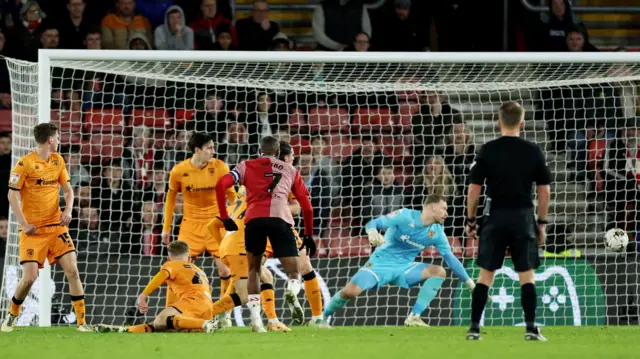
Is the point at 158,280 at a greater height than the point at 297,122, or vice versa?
the point at 297,122

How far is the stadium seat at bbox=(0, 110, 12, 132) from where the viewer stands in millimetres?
14172

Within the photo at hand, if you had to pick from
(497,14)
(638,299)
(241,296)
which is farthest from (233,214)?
(497,14)

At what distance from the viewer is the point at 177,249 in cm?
979

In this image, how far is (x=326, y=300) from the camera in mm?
12398

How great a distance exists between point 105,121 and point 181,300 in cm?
447

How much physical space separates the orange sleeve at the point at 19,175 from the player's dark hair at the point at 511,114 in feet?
14.1

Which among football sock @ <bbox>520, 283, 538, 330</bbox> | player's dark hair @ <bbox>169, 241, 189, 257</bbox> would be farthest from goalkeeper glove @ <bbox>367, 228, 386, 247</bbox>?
football sock @ <bbox>520, 283, 538, 330</bbox>

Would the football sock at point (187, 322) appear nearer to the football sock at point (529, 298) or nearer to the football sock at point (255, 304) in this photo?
the football sock at point (255, 304)

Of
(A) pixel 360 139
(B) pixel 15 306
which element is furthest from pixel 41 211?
(A) pixel 360 139

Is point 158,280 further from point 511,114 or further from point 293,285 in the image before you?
point 511,114

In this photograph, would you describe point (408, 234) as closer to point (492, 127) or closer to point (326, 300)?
point (326, 300)

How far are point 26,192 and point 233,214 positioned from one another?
1.92 metres

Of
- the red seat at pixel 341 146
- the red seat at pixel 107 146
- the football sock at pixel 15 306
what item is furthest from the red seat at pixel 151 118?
the football sock at pixel 15 306

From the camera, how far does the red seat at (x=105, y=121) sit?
1349 centimetres
